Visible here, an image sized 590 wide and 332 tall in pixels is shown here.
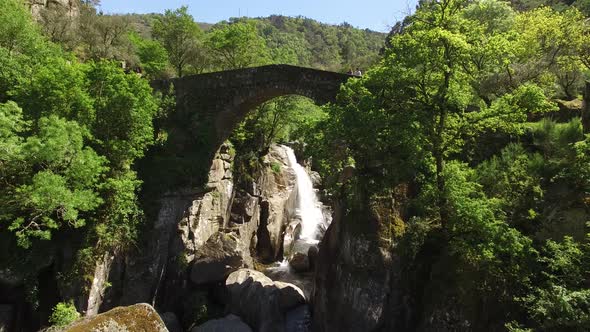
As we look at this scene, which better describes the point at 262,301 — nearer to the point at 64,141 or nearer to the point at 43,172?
the point at 43,172

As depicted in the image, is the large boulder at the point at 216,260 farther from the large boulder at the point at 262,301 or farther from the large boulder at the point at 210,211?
the large boulder at the point at 262,301

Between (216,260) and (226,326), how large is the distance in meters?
4.42

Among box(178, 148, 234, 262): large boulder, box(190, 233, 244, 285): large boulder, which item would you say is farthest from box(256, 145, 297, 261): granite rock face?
box(190, 233, 244, 285): large boulder

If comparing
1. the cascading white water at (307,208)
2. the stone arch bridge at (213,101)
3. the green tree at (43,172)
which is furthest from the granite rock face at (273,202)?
the green tree at (43,172)

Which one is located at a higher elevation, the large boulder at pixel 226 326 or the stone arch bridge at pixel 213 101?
the stone arch bridge at pixel 213 101

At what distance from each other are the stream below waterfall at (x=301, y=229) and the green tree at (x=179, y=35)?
9.95 meters

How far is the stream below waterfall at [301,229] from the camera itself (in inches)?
768

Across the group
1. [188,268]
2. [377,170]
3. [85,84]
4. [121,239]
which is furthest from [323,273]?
[85,84]

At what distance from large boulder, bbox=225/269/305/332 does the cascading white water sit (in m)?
6.76

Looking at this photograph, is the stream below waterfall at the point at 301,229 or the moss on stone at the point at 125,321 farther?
the stream below waterfall at the point at 301,229

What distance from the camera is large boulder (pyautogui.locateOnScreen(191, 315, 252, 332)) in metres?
13.9

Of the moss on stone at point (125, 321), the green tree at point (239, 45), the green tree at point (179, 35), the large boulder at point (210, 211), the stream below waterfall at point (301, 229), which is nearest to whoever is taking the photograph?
the moss on stone at point (125, 321)

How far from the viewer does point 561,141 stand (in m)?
10.9

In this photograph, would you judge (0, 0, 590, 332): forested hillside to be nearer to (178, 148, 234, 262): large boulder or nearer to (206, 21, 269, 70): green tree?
(178, 148, 234, 262): large boulder
